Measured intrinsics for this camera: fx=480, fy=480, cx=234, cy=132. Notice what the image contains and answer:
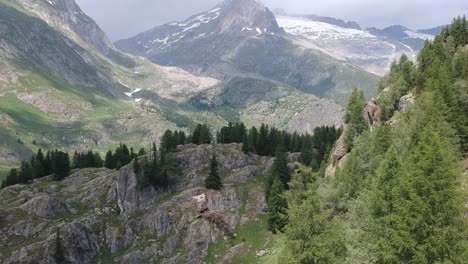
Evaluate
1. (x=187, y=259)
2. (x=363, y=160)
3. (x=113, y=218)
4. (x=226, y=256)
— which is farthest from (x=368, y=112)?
(x=113, y=218)

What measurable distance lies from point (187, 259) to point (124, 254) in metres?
17.5

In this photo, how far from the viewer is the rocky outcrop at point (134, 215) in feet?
374

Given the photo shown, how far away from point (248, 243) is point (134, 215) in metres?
34.7

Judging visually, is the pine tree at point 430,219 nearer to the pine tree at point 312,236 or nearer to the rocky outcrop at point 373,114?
the pine tree at point 312,236

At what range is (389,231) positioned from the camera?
127 ft

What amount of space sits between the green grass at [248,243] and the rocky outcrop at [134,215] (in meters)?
1.91

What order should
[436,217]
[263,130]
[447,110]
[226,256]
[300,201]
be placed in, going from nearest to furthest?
[436,217] < [300,201] < [447,110] < [226,256] < [263,130]

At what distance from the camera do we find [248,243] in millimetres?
109062

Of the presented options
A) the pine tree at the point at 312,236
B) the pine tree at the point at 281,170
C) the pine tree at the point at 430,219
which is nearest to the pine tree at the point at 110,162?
the pine tree at the point at 281,170

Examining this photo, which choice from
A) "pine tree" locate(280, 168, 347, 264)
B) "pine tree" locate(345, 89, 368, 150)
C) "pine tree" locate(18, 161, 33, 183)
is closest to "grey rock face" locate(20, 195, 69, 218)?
"pine tree" locate(18, 161, 33, 183)

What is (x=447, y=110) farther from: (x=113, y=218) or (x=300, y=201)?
(x=113, y=218)

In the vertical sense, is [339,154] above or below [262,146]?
above

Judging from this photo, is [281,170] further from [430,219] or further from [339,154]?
[430,219]

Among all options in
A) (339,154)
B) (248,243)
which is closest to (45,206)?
(248,243)
